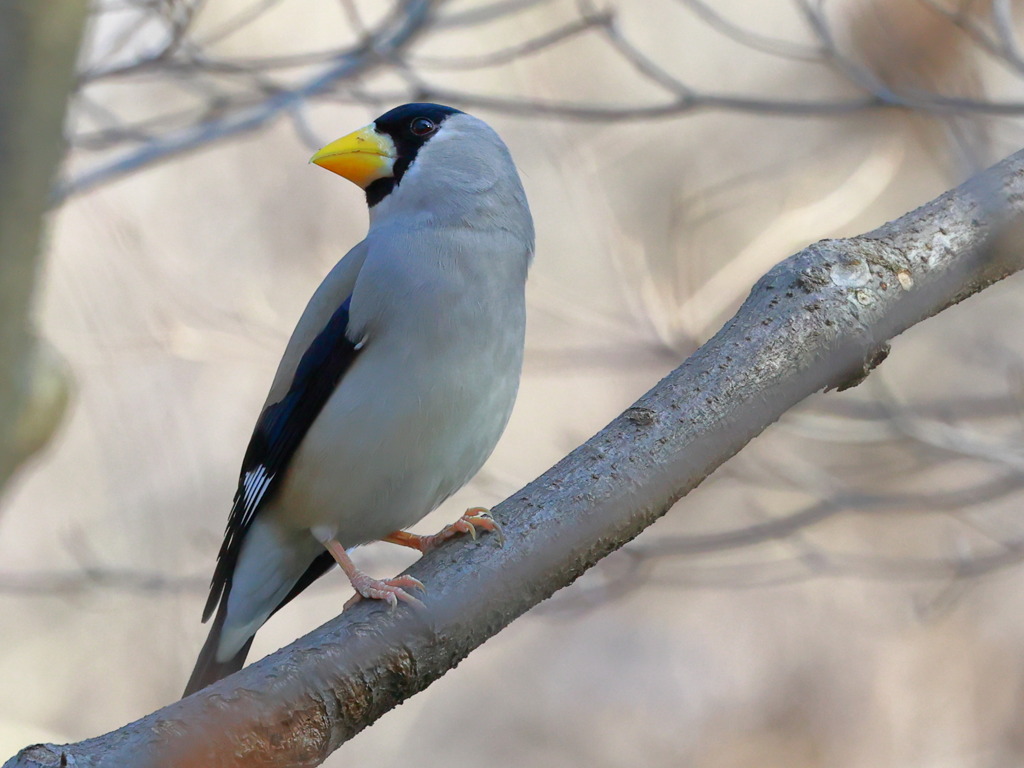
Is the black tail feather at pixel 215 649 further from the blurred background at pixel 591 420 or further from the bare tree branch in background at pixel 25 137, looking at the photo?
the bare tree branch in background at pixel 25 137

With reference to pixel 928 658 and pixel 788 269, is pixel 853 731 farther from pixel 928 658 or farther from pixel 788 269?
pixel 788 269

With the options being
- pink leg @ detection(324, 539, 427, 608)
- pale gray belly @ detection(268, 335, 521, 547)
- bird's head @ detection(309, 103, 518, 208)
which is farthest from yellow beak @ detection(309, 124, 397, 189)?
pink leg @ detection(324, 539, 427, 608)

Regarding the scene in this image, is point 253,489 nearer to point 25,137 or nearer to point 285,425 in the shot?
point 285,425

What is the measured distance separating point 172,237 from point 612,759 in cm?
Answer: 450

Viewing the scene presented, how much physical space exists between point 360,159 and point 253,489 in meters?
1.17

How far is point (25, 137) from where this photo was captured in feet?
4.80

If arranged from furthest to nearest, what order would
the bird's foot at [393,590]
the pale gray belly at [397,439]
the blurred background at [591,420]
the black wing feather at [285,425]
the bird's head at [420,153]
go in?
the blurred background at [591,420], the bird's head at [420,153], the black wing feather at [285,425], the pale gray belly at [397,439], the bird's foot at [393,590]

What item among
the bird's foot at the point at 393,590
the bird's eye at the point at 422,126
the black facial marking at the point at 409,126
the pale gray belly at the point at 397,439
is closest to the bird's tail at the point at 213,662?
the pale gray belly at the point at 397,439

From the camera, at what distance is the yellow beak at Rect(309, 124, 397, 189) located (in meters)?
3.94

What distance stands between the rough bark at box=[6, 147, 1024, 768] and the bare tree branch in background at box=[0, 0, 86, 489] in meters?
0.88

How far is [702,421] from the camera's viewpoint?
8.25 ft

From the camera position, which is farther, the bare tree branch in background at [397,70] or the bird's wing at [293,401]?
the bare tree branch in background at [397,70]

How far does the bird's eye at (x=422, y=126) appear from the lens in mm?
4043

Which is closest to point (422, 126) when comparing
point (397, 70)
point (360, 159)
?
point (360, 159)
